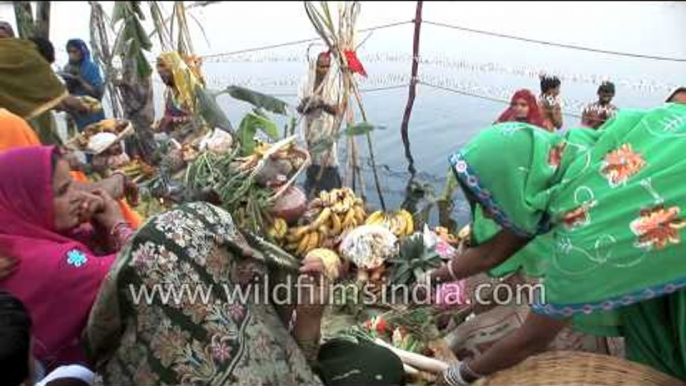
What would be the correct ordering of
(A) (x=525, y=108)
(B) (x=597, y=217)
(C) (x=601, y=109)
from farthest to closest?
(A) (x=525, y=108), (C) (x=601, y=109), (B) (x=597, y=217)

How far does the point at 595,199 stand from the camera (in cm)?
149

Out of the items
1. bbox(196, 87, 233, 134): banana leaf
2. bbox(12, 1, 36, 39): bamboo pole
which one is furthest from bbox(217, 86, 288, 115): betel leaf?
bbox(12, 1, 36, 39): bamboo pole

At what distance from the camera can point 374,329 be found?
107 inches

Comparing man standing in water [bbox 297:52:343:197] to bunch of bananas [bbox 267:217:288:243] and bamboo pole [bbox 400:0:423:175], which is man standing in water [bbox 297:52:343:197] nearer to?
bamboo pole [bbox 400:0:423:175]

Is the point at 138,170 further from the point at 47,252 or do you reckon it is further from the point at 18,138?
the point at 47,252

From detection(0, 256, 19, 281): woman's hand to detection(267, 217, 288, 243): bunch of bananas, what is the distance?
1496mm

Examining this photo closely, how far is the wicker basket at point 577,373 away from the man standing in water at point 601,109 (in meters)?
2.11

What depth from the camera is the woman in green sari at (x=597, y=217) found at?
57.4 inches

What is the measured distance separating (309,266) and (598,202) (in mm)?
756

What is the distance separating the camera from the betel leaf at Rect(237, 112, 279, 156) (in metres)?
3.25

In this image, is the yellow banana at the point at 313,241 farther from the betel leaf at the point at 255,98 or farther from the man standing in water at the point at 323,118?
the man standing in water at the point at 323,118

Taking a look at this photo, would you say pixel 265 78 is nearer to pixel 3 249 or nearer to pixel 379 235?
pixel 379 235

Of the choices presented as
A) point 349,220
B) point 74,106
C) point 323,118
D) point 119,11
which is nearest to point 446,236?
point 349,220

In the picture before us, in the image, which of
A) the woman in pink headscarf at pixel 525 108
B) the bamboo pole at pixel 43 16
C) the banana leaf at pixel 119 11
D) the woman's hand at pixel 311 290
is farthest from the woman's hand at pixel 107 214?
the bamboo pole at pixel 43 16
